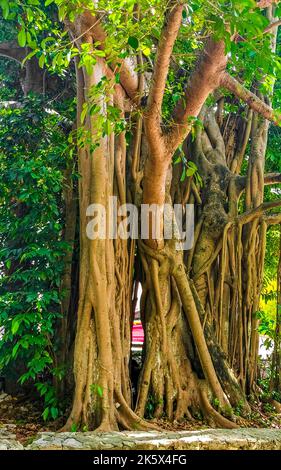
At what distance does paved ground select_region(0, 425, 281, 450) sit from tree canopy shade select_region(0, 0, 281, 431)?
1.11ft

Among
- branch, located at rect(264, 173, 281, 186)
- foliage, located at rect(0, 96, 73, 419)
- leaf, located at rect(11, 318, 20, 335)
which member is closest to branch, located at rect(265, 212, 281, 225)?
branch, located at rect(264, 173, 281, 186)

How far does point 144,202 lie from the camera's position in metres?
3.98

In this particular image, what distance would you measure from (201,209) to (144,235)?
94 centimetres

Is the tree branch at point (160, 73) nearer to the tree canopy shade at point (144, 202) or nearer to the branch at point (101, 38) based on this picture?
the tree canopy shade at point (144, 202)

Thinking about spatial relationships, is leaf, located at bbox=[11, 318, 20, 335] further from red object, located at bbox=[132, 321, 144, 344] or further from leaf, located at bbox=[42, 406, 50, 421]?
red object, located at bbox=[132, 321, 144, 344]

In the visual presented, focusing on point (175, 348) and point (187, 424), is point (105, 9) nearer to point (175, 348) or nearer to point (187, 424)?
point (175, 348)

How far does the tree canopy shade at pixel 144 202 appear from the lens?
9.99ft

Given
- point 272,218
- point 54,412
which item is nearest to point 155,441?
point 54,412

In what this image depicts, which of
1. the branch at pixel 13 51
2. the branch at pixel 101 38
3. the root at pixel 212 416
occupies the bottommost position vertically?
the root at pixel 212 416

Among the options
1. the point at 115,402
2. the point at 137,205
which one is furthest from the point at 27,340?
the point at 137,205

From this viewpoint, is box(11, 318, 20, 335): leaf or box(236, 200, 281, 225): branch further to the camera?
box(236, 200, 281, 225): branch

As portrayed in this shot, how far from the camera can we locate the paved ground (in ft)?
9.18

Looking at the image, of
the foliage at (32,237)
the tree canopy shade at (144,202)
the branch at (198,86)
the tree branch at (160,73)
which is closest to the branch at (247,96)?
the tree canopy shade at (144,202)

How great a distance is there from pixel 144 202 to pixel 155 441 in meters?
1.90
